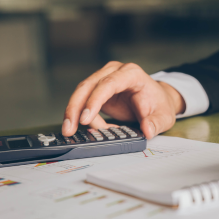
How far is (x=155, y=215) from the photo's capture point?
0.16 m

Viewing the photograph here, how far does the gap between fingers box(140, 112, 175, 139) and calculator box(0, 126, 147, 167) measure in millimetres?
23

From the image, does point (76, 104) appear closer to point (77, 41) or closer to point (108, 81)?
point (108, 81)

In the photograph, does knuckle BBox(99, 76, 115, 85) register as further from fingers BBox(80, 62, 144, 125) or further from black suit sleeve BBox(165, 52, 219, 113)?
black suit sleeve BBox(165, 52, 219, 113)

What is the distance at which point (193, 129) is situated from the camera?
0.45 metres

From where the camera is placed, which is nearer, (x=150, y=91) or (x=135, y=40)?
(x=150, y=91)

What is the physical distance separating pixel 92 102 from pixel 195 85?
0.32 meters

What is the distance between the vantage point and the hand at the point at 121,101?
365 mm

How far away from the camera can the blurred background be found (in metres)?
1.83

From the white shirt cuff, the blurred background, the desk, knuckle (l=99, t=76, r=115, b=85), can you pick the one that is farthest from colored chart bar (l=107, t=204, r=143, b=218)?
the blurred background

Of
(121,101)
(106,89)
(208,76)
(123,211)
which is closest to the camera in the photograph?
(123,211)

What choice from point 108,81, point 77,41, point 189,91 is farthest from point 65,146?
point 77,41

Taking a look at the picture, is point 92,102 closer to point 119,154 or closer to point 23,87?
point 119,154

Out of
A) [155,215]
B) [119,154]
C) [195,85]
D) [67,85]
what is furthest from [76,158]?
[67,85]

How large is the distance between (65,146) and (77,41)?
2.00 metres
